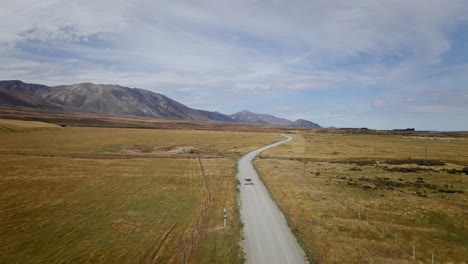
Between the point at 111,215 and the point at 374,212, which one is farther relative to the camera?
the point at 374,212

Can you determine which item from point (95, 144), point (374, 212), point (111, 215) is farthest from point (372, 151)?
point (111, 215)

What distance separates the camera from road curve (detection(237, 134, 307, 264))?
23.2 metres

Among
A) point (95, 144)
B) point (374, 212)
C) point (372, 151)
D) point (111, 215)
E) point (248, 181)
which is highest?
point (372, 151)

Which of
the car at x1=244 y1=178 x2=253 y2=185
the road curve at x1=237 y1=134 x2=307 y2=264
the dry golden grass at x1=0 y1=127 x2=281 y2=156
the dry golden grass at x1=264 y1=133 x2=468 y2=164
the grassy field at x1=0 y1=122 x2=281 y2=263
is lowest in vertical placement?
the grassy field at x1=0 y1=122 x2=281 y2=263

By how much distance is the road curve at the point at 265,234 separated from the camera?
23203 millimetres

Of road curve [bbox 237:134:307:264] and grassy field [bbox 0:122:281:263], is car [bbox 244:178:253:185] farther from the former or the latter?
road curve [bbox 237:134:307:264]

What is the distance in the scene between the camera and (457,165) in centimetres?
8006

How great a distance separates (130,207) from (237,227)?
14627 mm

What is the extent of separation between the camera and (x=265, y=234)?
Answer: 27.9 metres

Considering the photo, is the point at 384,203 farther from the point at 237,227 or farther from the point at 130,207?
the point at 130,207

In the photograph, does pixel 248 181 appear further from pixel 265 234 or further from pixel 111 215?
pixel 265 234


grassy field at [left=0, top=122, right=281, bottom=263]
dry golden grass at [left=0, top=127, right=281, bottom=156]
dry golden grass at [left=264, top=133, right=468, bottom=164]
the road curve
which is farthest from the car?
dry golden grass at [left=0, top=127, right=281, bottom=156]

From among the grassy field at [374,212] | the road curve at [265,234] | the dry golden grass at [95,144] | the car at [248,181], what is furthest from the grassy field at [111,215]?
the dry golden grass at [95,144]

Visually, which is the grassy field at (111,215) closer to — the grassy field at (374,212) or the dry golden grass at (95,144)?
the grassy field at (374,212)
